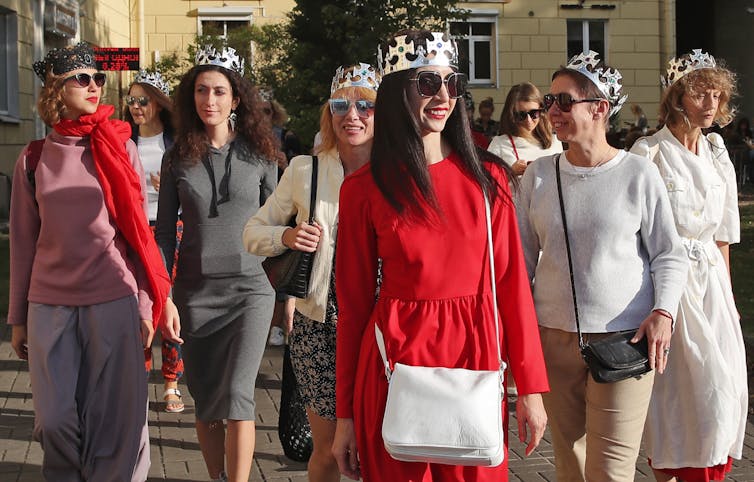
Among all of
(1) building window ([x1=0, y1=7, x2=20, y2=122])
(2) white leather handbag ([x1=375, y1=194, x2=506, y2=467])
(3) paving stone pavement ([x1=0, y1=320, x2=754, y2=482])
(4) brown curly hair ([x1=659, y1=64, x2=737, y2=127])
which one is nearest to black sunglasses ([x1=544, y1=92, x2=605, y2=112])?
(4) brown curly hair ([x1=659, y1=64, x2=737, y2=127])

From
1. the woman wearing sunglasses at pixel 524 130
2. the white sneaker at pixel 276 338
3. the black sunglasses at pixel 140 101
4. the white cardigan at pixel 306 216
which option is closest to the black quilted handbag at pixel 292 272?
the white cardigan at pixel 306 216

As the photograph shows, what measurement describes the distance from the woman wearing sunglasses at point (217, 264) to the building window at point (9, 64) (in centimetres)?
1632

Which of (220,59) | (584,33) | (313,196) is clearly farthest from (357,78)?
(584,33)

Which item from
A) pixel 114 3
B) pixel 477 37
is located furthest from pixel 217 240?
pixel 477 37

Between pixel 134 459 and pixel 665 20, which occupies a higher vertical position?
pixel 665 20

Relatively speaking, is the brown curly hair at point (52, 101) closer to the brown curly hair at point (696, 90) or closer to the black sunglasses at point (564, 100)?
the black sunglasses at point (564, 100)

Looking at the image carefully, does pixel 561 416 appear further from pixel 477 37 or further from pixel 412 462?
pixel 477 37

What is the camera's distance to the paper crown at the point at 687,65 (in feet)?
16.4

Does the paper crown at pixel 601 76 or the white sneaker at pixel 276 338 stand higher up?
the paper crown at pixel 601 76

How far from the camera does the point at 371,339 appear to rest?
10.8ft

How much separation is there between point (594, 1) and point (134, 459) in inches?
1083

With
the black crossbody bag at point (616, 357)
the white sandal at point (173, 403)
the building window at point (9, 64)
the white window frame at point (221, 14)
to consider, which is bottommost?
the white sandal at point (173, 403)

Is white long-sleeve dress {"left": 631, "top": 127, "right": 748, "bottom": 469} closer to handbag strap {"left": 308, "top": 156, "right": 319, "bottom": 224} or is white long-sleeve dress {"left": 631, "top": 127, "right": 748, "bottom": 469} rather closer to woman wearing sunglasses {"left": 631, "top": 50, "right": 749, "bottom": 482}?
woman wearing sunglasses {"left": 631, "top": 50, "right": 749, "bottom": 482}

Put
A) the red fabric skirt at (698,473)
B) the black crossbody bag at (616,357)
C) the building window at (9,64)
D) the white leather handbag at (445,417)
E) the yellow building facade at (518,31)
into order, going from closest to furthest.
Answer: the white leather handbag at (445,417), the black crossbody bag at (616,357), the red fabric skirt at (698,473), the building window at (9,64), the yellow building facade at (518,31)
